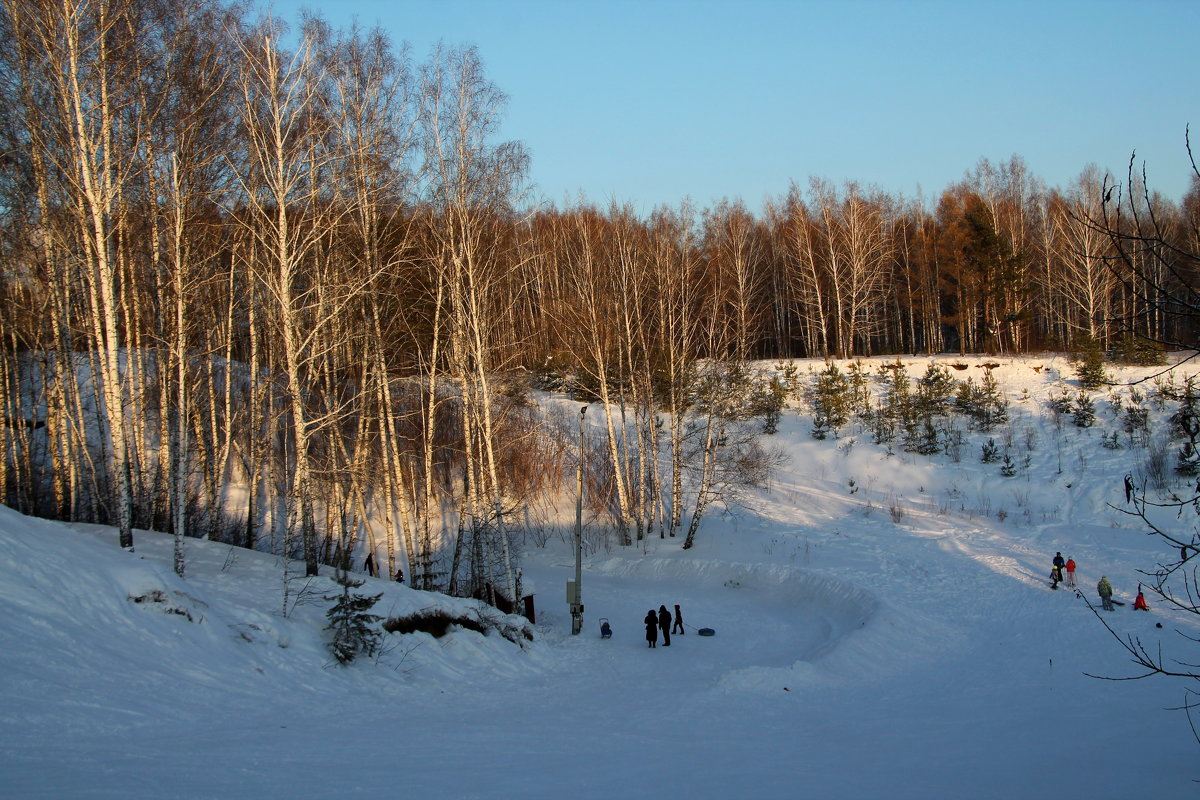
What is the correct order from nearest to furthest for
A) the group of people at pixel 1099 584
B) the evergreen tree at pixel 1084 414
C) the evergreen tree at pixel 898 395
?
the group of people at pixel 1099 584 → the evergreen tree at pixel 1084 414 → the evergreen tree at pixel 898 395

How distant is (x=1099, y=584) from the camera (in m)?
16.3

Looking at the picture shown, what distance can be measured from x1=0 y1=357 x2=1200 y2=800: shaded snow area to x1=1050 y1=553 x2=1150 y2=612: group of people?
0.37 meters

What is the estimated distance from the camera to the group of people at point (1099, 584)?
15.9 m

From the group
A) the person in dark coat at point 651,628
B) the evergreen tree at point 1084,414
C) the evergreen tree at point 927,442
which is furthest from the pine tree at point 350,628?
the evergreen tree at point 1084,414

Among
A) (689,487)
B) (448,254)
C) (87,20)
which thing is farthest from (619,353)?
(87,20)

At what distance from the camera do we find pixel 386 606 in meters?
13.3

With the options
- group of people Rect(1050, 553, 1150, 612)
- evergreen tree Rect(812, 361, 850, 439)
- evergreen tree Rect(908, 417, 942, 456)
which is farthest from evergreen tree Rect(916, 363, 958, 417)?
group of people Rect(1050, 553, 1150, 612)

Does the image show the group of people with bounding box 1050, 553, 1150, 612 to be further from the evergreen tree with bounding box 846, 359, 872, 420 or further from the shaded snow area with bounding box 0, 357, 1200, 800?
the evergreen tree with bounding box 846, 359, 872, 420

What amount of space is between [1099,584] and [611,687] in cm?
1183

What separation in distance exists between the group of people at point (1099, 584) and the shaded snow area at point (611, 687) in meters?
0.37

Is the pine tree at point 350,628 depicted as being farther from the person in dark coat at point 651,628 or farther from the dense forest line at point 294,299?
the person in dark coat at point 651,628

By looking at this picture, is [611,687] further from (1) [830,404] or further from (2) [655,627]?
(1) [830,404]

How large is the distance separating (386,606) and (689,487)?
63.1 ft

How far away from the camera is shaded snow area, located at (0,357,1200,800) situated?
693 centimetres
